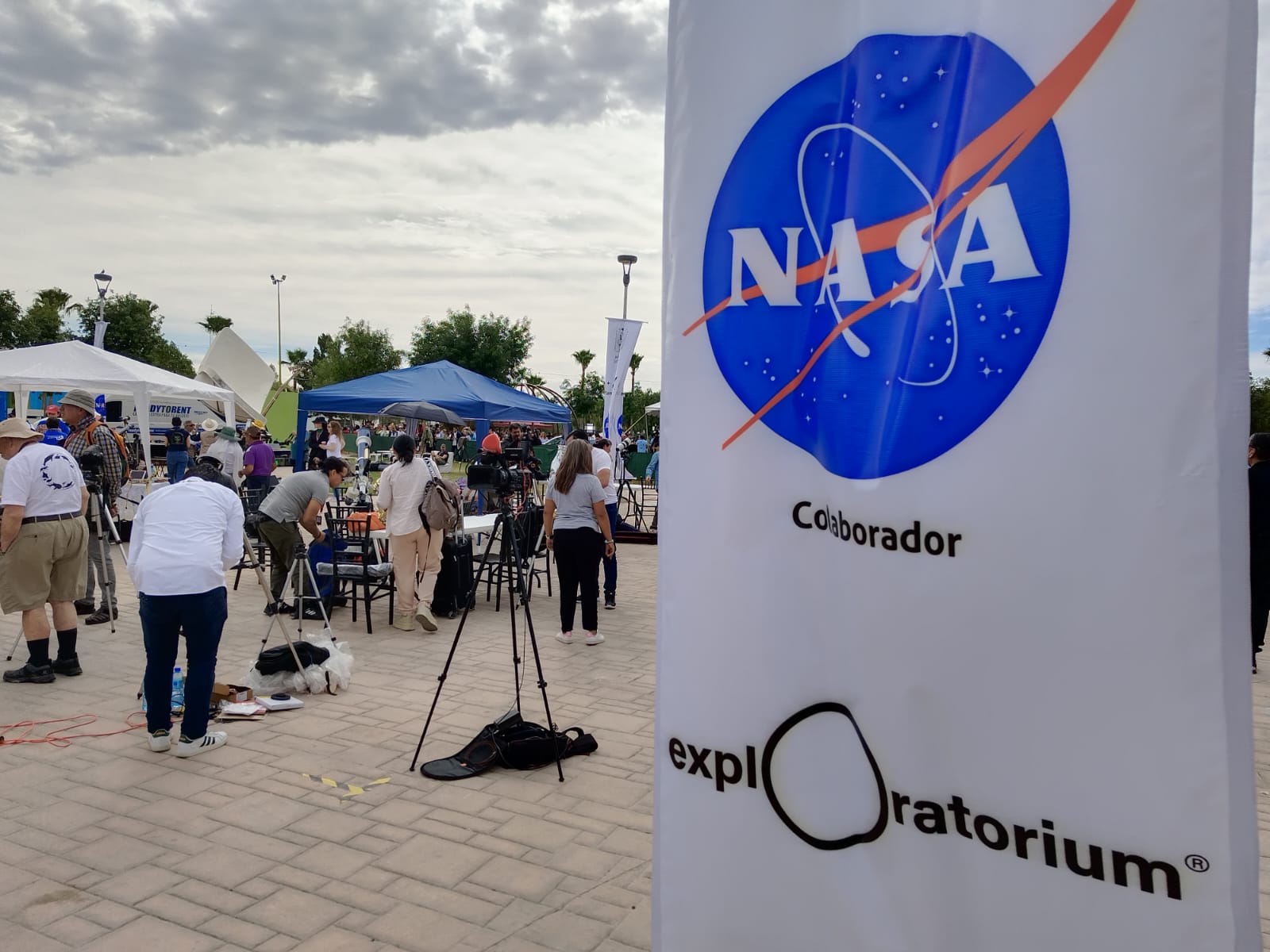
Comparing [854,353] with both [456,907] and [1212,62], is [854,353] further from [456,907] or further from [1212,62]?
[456,907]

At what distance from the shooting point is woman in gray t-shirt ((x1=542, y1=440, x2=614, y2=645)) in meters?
7.10

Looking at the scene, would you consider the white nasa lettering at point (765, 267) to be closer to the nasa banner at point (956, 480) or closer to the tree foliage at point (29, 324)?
the nasa banner at point (956, 480)

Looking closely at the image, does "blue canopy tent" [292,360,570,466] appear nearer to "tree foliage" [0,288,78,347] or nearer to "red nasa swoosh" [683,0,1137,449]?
"red nasa swoosh" [683,0,1137,449]

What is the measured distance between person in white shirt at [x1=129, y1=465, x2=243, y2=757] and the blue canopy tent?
27.0ft

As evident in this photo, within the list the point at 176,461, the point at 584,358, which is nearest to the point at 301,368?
the point at 584,358

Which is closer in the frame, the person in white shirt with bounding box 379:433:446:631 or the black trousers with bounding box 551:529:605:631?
the black trousers with bounding box 551:529:605:631

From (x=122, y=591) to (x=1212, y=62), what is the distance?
10711 millimetres

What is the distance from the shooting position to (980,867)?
1.45m

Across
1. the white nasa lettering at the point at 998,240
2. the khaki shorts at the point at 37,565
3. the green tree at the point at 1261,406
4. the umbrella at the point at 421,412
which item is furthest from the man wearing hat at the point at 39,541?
the green tree at the point at 1261,406

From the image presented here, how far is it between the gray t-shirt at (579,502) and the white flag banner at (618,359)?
7.23m

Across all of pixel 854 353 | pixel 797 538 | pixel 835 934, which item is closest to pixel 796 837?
pixel 835 934

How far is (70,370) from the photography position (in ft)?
46.7

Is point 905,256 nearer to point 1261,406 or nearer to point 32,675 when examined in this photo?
point 32,675

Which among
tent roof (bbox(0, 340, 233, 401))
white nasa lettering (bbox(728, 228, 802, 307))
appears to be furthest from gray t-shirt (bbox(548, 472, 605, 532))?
tent roof (bbox(0, 340, 233, 401))
